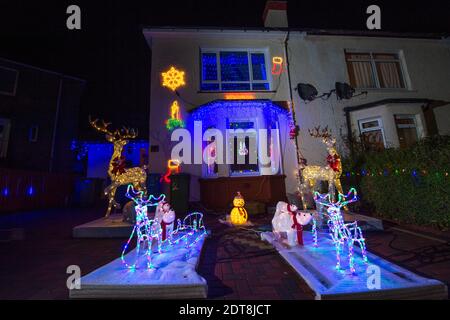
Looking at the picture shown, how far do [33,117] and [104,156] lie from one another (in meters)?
5.15

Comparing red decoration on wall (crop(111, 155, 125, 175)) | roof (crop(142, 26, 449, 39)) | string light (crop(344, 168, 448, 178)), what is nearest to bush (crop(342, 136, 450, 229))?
string light (crop(344, 168, 448, 178))

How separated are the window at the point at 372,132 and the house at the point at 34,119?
702 inches

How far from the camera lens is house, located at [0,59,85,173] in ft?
41.3

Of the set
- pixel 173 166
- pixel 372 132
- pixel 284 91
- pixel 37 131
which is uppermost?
pixel 284 91

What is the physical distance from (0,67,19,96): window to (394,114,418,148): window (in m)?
21.2

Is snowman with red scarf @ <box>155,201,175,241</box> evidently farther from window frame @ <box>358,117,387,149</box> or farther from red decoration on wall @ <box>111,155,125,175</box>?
window frame @ <box>358,117,387,149</box>

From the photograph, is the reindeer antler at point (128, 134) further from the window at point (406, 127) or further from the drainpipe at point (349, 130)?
the window at point (406, 127)

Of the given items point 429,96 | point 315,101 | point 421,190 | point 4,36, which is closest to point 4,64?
point 4,36

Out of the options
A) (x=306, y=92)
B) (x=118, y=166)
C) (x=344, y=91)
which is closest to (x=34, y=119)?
(x=118, y=166)

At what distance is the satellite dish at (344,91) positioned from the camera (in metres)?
10.5

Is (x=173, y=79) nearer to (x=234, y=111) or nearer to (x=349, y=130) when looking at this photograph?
(x=234, y=111)

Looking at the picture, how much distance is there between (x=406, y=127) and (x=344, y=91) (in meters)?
3.29

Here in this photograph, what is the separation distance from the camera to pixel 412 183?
526 centimetres

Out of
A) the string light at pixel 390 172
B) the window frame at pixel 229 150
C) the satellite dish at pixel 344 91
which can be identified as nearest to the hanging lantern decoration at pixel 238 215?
the window frame at pixel 229 150
